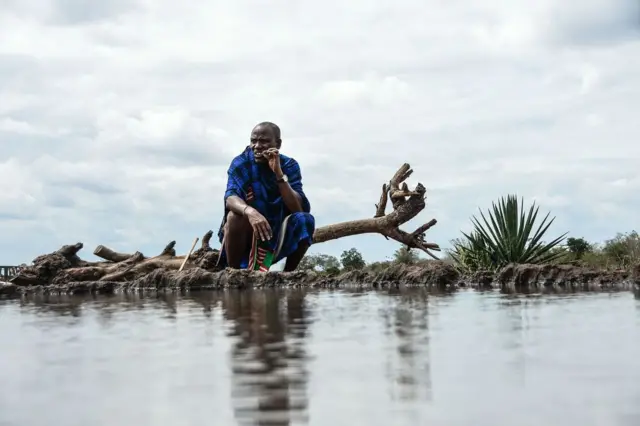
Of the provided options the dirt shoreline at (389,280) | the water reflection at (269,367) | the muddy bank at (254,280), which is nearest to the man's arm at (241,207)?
the muddy bank at (254,280)

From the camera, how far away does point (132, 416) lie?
2.34 meters

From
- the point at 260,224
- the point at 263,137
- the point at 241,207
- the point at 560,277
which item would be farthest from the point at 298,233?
the point at 560,277

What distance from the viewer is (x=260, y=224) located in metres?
10.2

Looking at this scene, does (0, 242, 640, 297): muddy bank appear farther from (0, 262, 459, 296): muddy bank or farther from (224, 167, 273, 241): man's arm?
(224, 167, 273, 241): man's arm

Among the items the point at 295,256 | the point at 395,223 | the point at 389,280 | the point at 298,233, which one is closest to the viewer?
the point at 298,233

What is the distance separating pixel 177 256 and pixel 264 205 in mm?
5368

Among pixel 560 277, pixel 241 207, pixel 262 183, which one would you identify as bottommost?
pixel 560 277

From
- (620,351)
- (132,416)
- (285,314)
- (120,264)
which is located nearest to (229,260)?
(120,264)

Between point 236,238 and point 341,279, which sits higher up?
point 236,238

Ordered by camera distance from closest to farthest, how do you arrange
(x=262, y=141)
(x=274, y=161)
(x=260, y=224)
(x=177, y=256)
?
(x=260, y=224)
(x=274, y=161)
(x=262, y=141)
(x=177, y=256)

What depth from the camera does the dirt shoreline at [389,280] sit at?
34.2 feet

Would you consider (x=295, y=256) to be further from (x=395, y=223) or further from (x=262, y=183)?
(x=395, y=223)

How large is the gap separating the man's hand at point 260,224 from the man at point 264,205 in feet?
1.40

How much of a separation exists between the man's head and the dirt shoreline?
151 cm
